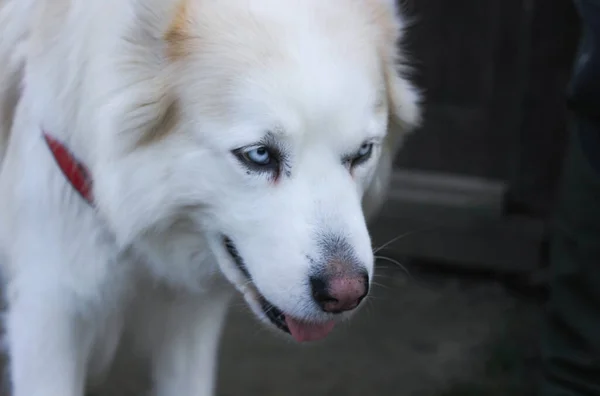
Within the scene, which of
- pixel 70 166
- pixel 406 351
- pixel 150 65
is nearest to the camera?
pixel 150 65

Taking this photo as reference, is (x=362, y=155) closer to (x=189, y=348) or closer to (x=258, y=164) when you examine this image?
(x=258, y=164)

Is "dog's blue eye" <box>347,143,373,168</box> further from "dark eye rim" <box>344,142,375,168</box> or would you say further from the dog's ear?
the dog's ear

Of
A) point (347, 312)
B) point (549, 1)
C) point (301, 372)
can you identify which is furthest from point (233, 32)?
point (549, 1)

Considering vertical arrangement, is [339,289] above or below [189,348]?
above

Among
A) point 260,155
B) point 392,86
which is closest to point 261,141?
point 260,155

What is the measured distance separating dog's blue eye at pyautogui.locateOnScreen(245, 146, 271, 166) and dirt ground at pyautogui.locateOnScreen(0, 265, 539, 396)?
1.41 m

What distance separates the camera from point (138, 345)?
2.47m

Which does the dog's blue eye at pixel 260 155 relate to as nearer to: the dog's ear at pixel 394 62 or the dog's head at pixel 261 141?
the dog's head at pixel 261 141

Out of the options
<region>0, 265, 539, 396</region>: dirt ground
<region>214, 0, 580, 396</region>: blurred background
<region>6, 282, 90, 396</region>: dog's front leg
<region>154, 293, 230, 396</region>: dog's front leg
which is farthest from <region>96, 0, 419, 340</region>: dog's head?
<region>214, 0, 580, 396</region>: blurred background

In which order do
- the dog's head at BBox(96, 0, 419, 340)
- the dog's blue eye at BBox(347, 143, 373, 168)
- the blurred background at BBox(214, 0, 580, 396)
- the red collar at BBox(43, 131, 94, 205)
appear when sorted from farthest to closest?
the blurred background at BBox(214, 0, 580, 396) < the red collar at BBox(43, 131, 94, 205) < the dog's blue eye at BBox(347, 143, 373, 168) < the dog's head at BBox(96, 0, 419, 340)

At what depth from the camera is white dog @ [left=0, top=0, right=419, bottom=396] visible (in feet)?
5.94

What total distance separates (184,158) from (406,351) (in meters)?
1.65

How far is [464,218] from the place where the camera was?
12.2 ft

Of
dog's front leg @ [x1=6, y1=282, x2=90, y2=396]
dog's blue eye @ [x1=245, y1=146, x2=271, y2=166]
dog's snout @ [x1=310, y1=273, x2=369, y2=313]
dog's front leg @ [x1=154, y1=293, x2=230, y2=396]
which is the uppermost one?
dog's blue eye @ [x1=245, y1=146, x2=271, y2=166]
